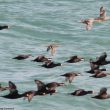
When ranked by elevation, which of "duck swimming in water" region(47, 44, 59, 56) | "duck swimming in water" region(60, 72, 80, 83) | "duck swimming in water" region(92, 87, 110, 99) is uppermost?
"duck swimming in water" region(47, 44, 59, 56)

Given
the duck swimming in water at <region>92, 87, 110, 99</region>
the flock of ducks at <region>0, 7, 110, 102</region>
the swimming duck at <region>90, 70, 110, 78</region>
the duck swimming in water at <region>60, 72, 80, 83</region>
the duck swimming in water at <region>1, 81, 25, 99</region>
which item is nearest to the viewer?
the duck swimming in water at <region>1, 81, 25, 99</region>

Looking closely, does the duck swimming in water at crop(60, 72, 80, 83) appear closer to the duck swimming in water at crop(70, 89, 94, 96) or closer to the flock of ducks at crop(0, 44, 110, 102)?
the flock of ducks at crop(0, 44, 110, 102)

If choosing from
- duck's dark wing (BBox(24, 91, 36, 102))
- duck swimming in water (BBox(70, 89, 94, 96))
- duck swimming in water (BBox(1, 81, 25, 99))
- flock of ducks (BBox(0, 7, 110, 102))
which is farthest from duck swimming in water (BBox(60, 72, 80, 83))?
duck swimming in water (BBox(1, 81, 25, 99))

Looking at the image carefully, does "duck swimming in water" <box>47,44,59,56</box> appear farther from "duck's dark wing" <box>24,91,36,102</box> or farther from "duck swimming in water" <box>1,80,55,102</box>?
"duck's dark wing" <box>24,91,36,102</box>

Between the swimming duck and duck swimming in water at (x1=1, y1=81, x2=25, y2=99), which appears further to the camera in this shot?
the swimming duck

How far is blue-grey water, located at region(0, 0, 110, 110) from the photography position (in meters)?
26.5

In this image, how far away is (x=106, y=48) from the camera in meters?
36.0

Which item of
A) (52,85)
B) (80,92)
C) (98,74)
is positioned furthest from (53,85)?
(98,74)

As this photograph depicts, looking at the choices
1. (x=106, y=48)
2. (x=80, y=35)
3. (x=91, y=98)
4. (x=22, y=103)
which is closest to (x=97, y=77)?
(x=91, y=98)

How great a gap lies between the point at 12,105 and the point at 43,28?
16015 millimetres

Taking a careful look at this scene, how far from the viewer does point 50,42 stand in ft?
123

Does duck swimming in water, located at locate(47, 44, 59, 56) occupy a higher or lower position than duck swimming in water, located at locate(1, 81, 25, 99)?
higher

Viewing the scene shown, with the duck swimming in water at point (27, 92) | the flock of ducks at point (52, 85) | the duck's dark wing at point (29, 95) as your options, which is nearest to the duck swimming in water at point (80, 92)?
the flock of ducks at point (52, 85)

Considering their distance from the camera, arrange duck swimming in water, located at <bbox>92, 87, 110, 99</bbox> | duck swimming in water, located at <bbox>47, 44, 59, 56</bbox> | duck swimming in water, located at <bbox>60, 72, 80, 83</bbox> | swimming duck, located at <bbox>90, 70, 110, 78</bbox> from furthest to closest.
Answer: duck swimming in water, located at <bbox>47, 44, 59, 56</bbox>, duck swimming in water, located at <bbox>60, 72, 80, 83</bbox>, swimming duck, located at <bbox>90, 70, 110, 78</bbox>, duck swimming in water, located at <bbox>92, 87, 110, 99</bbox>
